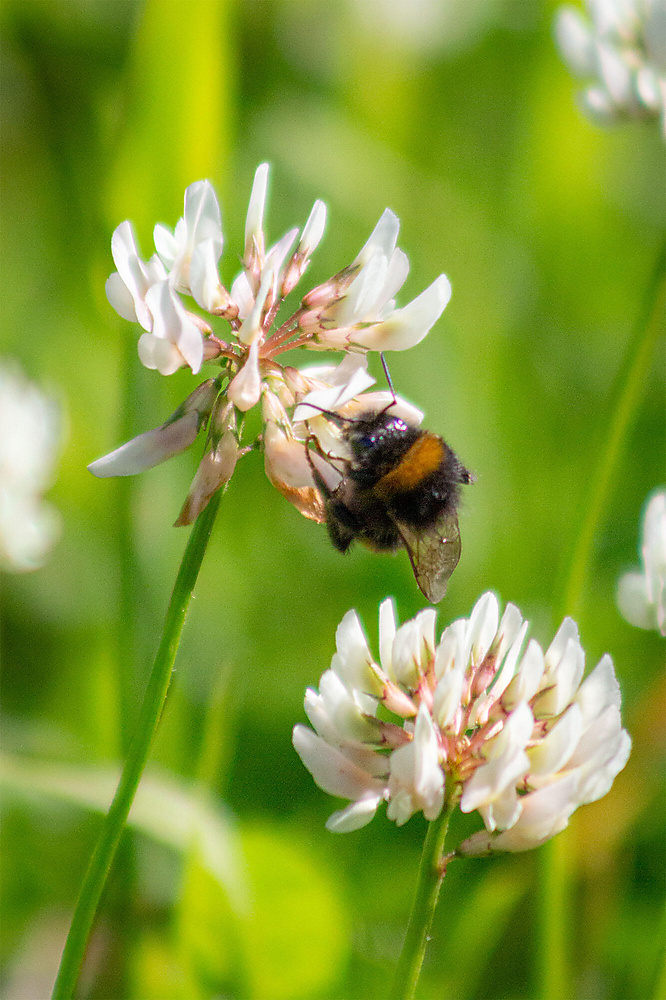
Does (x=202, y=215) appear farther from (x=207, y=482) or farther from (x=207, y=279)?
(x=207, y=482)

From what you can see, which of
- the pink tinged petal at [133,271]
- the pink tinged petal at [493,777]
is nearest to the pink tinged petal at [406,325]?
the pink tinged petal at [133,271]

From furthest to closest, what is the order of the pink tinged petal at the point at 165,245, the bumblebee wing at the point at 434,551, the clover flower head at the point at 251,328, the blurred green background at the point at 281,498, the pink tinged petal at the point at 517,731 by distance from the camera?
the blurred green background at the point at 281,498 → the bumblebee wing at the point at 434,551 → the pink tinged petal at the point at 165,245 → the clover flower head at the point at 251,328 → the pink tinged petal at the point at 517,731

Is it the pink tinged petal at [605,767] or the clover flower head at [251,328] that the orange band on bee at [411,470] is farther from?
the pink tinged petal at [605,767]

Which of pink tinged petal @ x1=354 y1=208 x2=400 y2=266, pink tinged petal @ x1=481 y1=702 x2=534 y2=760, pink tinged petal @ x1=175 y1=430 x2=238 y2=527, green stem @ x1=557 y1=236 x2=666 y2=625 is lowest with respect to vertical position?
pink tinged petal @ x1=481 y1=702 x2=534 y2=760

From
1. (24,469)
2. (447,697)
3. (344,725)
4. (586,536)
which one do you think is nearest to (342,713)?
(344,725)

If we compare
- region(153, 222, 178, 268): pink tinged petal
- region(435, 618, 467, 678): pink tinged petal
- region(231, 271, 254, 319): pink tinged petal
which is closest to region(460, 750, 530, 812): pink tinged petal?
region(435, 618, 467, 678): pink tinged petal

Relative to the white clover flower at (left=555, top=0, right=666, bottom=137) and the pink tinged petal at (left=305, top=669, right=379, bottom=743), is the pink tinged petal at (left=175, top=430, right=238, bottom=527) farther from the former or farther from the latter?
the white clover flower at (left=555, top=0, right=666, bottom=137)

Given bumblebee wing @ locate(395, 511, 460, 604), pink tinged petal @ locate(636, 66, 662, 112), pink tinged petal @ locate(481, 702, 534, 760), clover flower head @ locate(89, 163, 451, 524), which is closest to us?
pink tinged petal @ locate(481, 702, 534, 760)

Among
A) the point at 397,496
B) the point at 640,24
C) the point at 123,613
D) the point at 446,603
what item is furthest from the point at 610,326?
the point at 397,496
